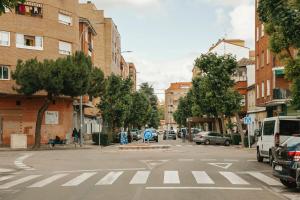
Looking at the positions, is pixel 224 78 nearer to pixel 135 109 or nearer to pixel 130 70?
pixel 135 109

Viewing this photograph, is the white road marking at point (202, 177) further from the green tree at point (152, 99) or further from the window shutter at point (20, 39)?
the green tree at point (152, 99)

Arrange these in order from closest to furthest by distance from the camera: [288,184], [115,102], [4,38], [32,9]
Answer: [288,184] < [4,38] < [32,9] < [115,102]

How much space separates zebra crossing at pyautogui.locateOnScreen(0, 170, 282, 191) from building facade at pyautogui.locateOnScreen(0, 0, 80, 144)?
30.7m

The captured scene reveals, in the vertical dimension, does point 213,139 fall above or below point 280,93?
below

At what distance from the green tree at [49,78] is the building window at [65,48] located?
22.9ft

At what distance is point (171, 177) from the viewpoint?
60.1ft

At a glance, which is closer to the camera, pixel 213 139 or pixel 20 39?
pixel 20 39

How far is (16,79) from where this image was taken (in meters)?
46.0

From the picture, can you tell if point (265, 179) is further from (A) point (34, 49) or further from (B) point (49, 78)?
(A) point (34, 49)

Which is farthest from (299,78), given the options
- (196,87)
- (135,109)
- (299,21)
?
(135,109)

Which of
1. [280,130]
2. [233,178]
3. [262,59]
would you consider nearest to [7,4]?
[233,178]

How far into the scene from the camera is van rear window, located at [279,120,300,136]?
2512cm

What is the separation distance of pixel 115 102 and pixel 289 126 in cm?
4085

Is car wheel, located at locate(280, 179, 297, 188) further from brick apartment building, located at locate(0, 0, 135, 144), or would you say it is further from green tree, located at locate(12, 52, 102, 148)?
brick apartment building, located at locate(0, 0, 135, 144)
